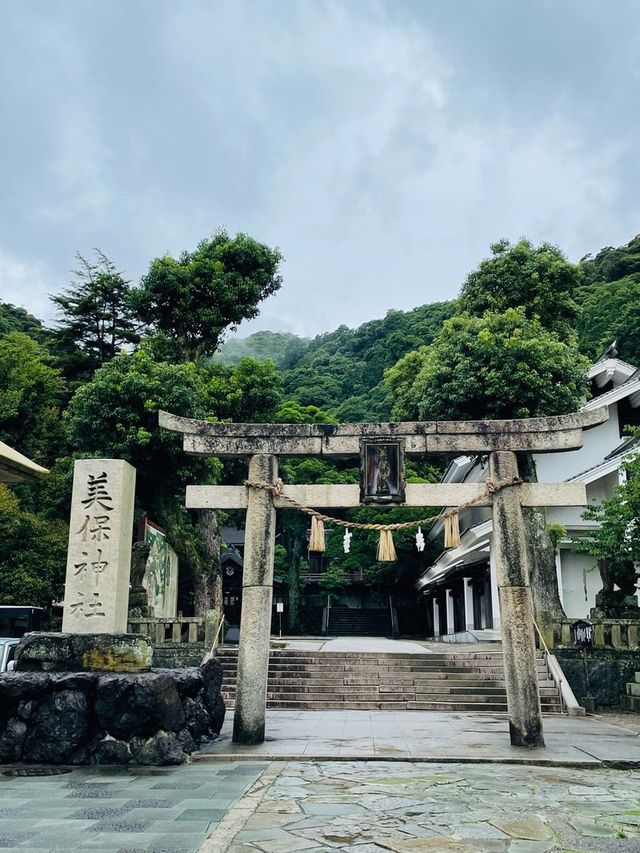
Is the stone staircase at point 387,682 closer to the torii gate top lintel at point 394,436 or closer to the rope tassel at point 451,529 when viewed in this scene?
the rope tassel at point 451,529

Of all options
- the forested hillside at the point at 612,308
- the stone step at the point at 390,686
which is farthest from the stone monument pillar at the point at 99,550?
the forested hillside at the point at 612,308

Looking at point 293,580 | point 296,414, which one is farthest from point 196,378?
point 293,580

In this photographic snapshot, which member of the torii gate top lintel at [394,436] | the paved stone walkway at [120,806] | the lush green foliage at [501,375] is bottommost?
the paved stone walkway at [120,806]

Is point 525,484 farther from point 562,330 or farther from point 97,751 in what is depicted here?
point 562,330

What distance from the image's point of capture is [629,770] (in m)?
8.73

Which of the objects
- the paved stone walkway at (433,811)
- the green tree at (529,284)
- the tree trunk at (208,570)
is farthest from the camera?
the green tree at (529,284)

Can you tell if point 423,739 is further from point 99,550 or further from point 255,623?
point 99,550

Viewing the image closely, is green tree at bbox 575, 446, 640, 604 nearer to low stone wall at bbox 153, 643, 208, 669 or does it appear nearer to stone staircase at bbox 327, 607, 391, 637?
low stone wall at bbox 153, 643, 208, 669

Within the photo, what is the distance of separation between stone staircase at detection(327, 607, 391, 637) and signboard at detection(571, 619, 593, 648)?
88.2ft

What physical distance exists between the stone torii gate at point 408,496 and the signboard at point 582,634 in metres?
7.76

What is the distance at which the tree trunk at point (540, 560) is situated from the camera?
65.5 feet

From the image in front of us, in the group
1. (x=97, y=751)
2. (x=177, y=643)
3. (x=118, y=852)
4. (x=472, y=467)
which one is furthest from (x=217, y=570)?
(x=118, y=852)

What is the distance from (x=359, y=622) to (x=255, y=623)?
1396 inches

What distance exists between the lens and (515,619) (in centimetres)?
1027
